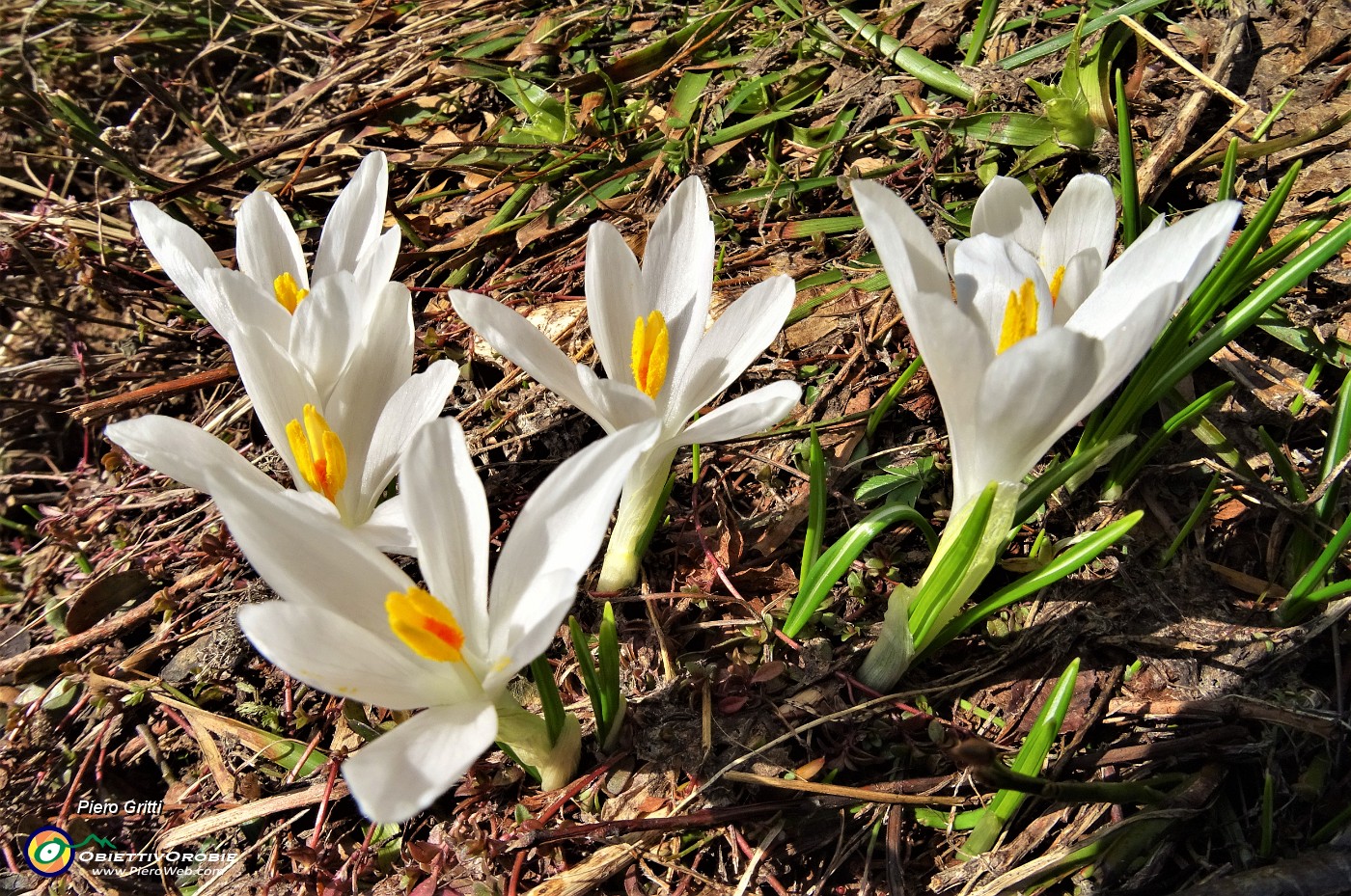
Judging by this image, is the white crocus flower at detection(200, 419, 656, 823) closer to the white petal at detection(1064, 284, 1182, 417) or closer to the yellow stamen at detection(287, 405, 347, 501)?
the yellow stamen at detection(287, 405, 347, 501)

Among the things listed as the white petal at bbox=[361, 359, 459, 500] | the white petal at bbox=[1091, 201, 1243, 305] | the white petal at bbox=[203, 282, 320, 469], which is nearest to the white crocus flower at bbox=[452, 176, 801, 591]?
the white petal at bbox=[361, 359, 459, 500]

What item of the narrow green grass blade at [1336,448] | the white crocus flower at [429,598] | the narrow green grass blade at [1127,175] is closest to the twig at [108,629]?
the white crocus flower at [429,598]

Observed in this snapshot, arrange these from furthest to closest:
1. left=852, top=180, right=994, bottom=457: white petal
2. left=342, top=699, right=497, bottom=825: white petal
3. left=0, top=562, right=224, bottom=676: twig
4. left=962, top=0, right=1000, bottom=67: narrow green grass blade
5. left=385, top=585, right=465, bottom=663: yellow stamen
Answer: left=962, top=0, right=1000, bottom=67: narrow green grass blade, left=0, top=562, right=224, bottom=676: twig, left=852, top=180, right=994, bottom=457: white petal, left=385, top=585, right=465, bottom=663: yellow stamen, left=342, top=699, right=497, bottom=825: white petal

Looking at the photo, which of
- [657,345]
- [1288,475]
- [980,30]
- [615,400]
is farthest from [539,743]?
[980,30]

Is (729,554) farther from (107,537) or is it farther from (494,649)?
(107,537)

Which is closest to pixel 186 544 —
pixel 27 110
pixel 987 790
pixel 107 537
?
pixel 107 537

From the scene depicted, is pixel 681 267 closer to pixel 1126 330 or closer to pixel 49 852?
pixel 1126 330

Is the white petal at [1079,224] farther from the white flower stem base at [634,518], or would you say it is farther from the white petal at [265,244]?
the white petal at [265,244]
